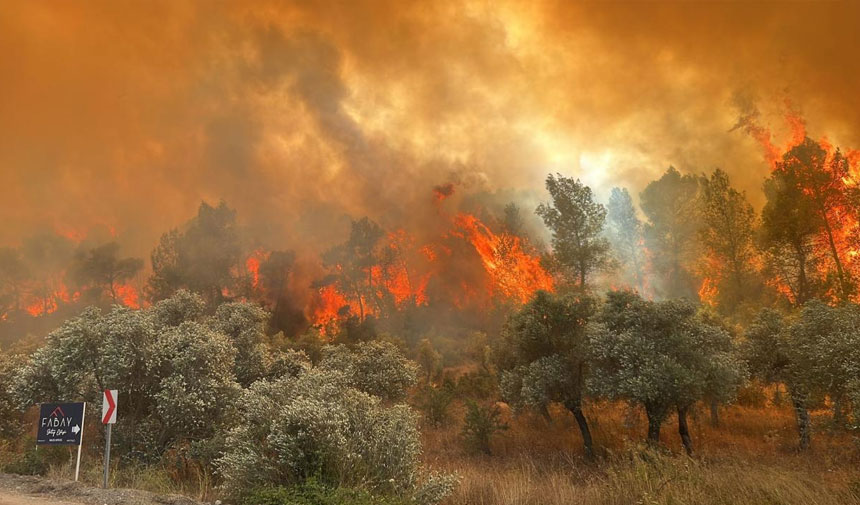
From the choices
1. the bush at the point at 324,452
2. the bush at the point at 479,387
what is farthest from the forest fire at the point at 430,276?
the bush at the point at 324,452

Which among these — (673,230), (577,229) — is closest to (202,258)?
(577,229)

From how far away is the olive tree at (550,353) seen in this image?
2702 centimetres

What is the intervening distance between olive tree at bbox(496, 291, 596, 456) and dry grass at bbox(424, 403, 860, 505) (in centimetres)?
341

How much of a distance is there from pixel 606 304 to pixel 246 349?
24.4 meters

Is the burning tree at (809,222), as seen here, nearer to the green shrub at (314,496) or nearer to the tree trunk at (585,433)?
the tree trunk at (585,433)

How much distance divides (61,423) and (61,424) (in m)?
0.03

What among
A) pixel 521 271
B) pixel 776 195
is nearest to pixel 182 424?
pixel 776 195

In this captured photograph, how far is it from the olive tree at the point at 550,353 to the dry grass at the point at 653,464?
134 inches

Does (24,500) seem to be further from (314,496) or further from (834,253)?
(834,253)

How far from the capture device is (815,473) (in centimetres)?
1750

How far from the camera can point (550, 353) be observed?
29000 millimetres

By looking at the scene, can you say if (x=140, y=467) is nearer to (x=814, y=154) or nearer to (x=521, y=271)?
(x=814, y=154)

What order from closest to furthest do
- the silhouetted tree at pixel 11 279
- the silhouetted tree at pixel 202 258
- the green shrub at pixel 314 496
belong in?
the green shrub at pixel 314 496 → the silhouetted tree at pixel 202 258 → the silhouetted tree at pixel 11 279

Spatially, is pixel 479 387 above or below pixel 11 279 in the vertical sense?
below
